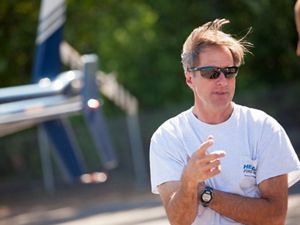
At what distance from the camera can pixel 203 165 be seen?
3607mm

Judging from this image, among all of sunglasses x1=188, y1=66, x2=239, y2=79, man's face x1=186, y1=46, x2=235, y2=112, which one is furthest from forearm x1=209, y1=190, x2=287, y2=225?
sunglasses x1=188, y1=66, x2=239, y2=79

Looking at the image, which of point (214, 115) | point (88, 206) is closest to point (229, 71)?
point (214, 115)

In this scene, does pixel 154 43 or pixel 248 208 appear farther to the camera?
pixel 154 43

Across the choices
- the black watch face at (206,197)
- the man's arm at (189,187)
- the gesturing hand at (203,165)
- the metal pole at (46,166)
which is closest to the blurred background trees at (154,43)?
the metal pole at (46,166)

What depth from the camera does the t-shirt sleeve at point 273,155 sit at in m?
3.97

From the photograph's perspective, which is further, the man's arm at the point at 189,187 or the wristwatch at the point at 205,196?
the wristwatch at the point at 205,196

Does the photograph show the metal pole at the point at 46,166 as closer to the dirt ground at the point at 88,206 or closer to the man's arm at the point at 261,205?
the dirt ground at the point at 88,206

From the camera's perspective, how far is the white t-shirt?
155 inches

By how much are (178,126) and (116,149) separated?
16.0 m

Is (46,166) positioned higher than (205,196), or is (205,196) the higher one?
(46,166)

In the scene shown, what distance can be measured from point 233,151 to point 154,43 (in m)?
18.0

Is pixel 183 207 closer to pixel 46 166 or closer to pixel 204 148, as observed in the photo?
pixel 204 148

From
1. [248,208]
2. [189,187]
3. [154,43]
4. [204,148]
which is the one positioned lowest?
Answer: [248,208]

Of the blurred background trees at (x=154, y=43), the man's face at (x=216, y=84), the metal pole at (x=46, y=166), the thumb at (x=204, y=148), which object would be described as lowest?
the thumb at (x=204, y=148)
